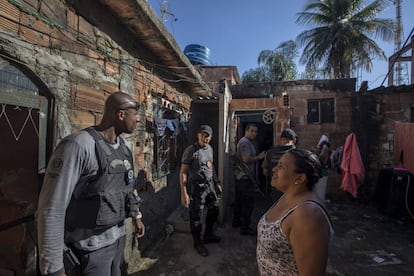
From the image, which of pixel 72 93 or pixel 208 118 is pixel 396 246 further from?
pixel 72 93

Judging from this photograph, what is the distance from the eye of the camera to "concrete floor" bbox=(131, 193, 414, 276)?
2.82 metres

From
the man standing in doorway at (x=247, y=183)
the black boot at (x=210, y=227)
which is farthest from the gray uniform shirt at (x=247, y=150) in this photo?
the black boot at (x=210, y=227)

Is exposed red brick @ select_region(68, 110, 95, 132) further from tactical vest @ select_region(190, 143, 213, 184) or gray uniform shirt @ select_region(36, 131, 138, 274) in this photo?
tactical vest @ select_region(190, 143, 213, 184)

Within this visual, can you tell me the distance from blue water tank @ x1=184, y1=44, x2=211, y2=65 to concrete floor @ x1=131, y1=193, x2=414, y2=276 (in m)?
5.55

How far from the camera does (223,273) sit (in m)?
2.74

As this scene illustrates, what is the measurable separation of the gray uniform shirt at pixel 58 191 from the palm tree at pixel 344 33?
13602 millimetres

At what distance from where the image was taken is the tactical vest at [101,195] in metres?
1.35

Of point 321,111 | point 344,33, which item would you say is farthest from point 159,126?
point 344,33

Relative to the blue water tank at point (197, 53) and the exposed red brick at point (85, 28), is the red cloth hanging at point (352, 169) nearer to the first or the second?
the exposed red brick at point (85, 28)

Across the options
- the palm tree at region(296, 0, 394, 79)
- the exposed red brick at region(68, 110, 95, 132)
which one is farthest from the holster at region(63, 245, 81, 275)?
the palm tree at region(296, 0, 394, 79)

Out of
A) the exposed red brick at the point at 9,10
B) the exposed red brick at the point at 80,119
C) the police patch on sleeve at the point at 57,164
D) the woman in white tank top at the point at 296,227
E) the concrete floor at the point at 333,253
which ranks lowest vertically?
the concrete floor at the point at 333,253

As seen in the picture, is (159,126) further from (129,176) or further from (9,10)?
(9,10)

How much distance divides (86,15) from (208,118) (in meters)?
4.16

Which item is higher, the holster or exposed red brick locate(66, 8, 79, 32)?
exposed red brick locate(66, 8, 79, 32)
